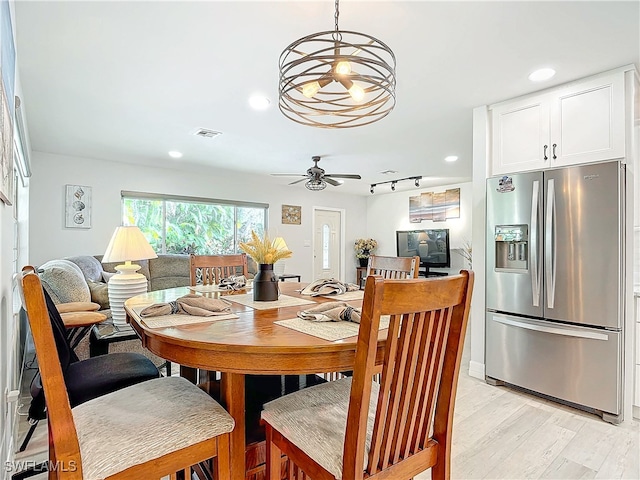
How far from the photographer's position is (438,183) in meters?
6.77

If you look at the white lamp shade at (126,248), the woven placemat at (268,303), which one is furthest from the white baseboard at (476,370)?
the white lamp shade at (126,248)

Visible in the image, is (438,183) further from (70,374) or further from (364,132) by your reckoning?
(70,374)

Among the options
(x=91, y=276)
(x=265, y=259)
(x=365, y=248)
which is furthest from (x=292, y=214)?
(x=265, y=259)

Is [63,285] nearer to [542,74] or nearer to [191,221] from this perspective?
[191,221]

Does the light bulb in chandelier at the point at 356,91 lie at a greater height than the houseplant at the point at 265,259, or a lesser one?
greater

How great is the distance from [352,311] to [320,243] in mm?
6433

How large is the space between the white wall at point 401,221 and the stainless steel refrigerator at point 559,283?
152 inches

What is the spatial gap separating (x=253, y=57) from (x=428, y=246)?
559cm

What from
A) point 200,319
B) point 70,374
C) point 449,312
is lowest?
point 70,374

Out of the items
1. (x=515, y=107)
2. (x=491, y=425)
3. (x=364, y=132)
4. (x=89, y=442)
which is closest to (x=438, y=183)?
(x=364, y=132)

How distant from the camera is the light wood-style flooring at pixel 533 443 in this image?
1.79 meters

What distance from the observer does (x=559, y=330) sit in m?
2.54

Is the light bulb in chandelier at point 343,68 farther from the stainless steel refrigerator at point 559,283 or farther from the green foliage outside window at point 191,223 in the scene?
the green foliage outside window at point 191,223

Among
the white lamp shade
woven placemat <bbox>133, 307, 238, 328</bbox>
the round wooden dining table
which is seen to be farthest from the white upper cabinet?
the white lamp shade
